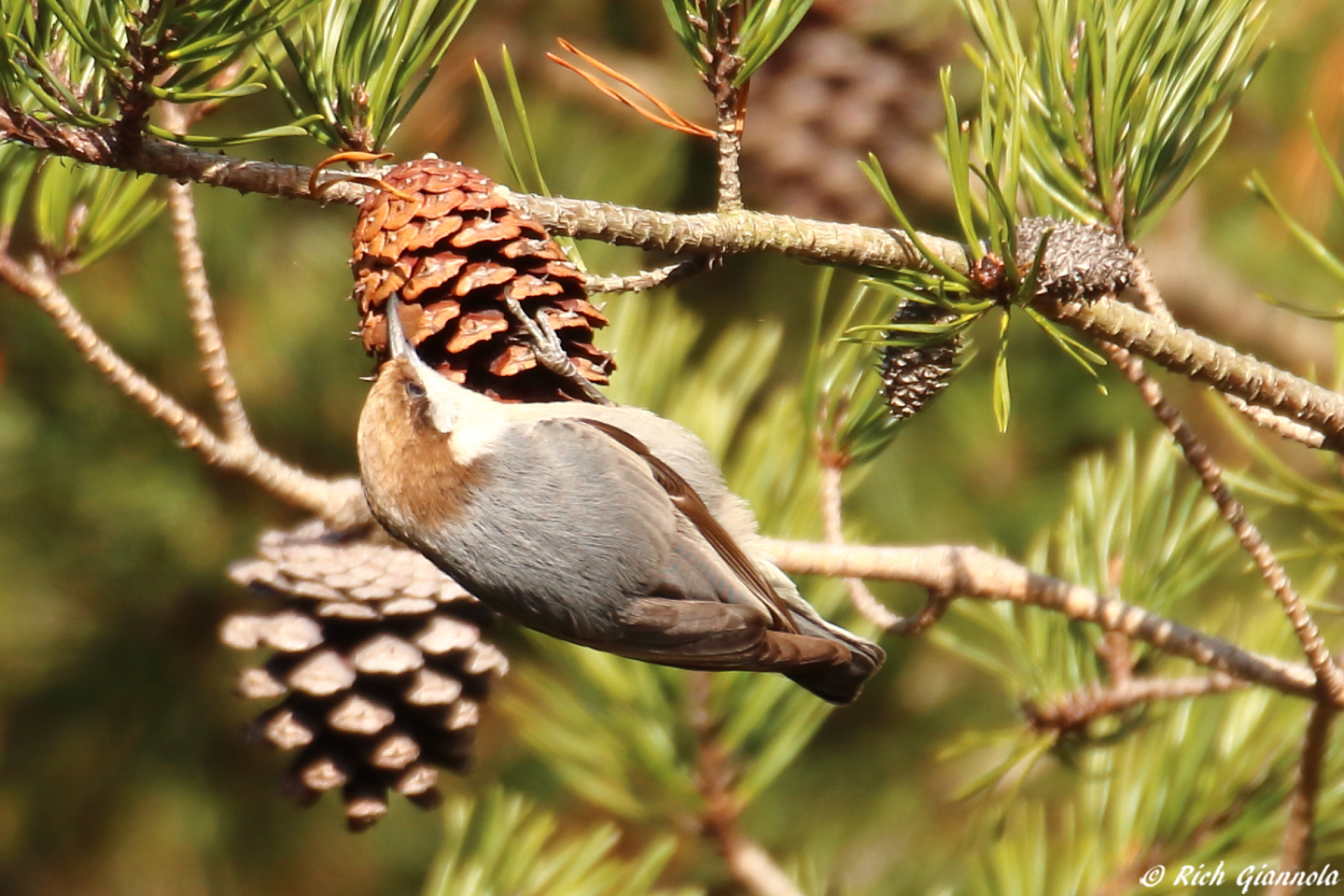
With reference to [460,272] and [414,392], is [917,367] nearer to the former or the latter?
[460,272]

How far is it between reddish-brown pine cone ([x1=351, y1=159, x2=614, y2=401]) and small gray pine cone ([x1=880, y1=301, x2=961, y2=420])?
0.25 metres

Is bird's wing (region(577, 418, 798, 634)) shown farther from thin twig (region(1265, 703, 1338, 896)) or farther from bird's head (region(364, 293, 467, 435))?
thin twig (region(1265, 703, 1338, 896))

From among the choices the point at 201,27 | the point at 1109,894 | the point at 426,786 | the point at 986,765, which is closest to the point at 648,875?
the point at 426,786

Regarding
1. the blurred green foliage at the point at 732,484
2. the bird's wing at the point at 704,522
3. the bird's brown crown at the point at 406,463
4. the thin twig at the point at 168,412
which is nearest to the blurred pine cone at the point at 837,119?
the blurred green foliage at the point at 732,484

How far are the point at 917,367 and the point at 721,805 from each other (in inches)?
25.0

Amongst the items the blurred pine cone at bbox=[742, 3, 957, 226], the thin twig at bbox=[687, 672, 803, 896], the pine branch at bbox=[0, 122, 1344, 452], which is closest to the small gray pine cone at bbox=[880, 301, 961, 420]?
the pine branch at bbox=[0, 122, 1344, 452]

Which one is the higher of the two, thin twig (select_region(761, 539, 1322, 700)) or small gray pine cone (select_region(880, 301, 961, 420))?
small gray pine cone (select_region(880, 301, 961, 420))

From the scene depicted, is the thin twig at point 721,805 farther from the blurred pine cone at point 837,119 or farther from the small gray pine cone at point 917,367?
the blurred pine cone at point 837,119

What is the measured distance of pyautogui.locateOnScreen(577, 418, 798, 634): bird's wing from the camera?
1.32m

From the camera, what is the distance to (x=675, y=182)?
1993 mm

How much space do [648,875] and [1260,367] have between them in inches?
29.8

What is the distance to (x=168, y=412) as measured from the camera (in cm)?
113

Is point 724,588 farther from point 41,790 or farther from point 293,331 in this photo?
point 41,790

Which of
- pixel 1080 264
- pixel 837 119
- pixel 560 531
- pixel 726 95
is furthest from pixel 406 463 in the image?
pixel 837 119
